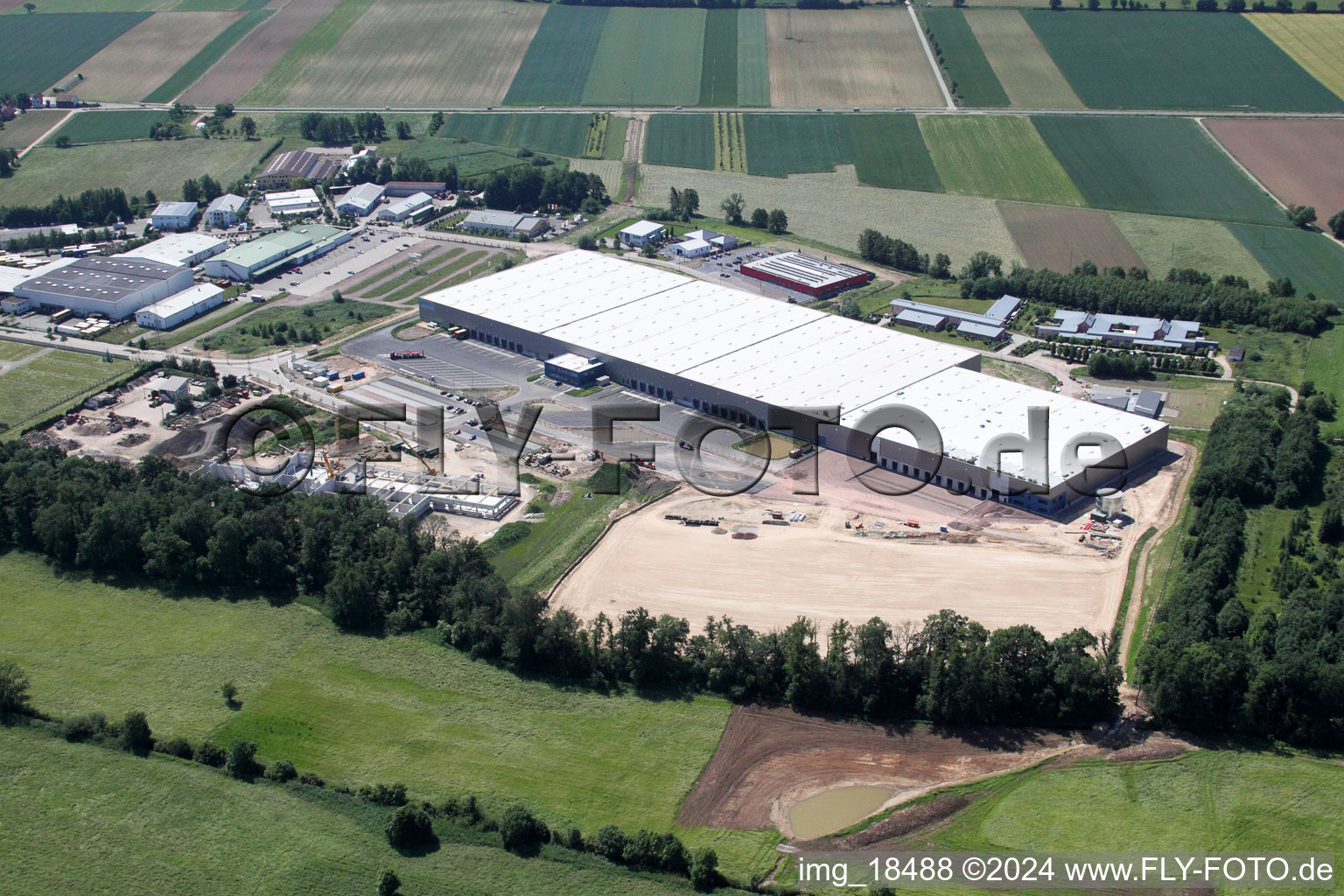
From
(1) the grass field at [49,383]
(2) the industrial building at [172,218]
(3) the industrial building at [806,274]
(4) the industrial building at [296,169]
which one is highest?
(4) the industrial building at [296,169]

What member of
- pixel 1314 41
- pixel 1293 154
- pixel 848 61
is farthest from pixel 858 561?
pixel 1314 41

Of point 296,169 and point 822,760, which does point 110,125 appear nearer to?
point 296,169

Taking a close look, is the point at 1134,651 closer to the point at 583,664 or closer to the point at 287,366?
the point at 583,664

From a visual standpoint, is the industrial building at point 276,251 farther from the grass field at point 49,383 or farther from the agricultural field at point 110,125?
the agricultural field at point 110,125

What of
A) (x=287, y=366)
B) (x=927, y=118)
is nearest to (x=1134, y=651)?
(x=287, y=366)

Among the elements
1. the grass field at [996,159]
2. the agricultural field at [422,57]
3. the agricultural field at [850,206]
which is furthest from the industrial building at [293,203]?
the grass field at [996,159]

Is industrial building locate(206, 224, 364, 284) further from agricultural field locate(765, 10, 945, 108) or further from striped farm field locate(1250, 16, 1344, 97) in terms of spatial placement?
striped farm field locate(1250, 16, 1344, 97)

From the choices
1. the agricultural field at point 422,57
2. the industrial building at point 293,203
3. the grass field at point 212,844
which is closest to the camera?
the grass field at point 212,844

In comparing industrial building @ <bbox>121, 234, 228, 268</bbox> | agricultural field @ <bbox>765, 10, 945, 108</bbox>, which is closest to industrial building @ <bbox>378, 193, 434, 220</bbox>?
industrial building @ <bbox>121, 234, 228, 268</bbox>
